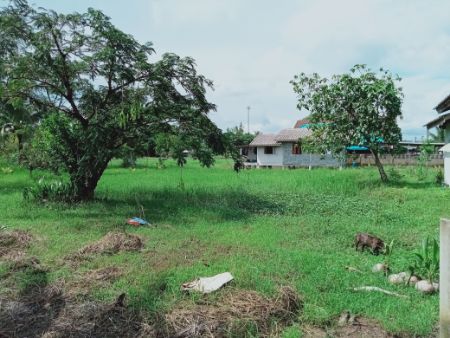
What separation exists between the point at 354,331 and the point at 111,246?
3.83 m

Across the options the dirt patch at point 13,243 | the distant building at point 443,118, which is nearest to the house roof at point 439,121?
the distant building at point 443,118

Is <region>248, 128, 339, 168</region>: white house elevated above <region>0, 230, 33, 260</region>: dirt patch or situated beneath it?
elevated above

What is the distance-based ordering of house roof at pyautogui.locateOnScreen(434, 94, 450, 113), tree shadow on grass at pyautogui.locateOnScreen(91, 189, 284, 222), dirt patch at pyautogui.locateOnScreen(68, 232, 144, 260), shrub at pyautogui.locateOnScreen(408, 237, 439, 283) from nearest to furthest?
shrub at pyautogui.locateOnScreen(408, 237, 439, 283)
dirt patch at pyautogui.locateOnScreen(68, 232, 144, 260)
tree shadow on grass at pyautogui.locateOnScreen(91, 189, 284, 222)
house roof at pyautogui.locateOnScreen(434, 94, 450, 113)

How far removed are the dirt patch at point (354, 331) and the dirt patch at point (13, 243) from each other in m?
4.47

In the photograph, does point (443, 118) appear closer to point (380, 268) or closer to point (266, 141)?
point (380, 268)

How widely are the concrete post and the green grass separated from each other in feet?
2.79

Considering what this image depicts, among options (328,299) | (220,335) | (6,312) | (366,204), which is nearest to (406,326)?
(328,299)

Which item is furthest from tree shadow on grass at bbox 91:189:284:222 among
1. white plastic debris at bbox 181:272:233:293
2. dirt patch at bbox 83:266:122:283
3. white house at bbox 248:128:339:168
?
white house at bbox 248:128:339:168

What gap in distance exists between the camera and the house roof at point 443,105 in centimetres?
1386

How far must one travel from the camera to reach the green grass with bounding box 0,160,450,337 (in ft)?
14.7

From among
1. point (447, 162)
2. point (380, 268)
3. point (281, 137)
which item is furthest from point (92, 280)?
point (281, 137)

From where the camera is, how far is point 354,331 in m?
3.83

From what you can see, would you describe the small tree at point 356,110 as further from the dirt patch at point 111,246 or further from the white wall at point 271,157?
the white wall at point 271,157

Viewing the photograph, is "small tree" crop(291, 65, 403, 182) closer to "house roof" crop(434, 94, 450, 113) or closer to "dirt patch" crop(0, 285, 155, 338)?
"house roof" crop(434, 94, 450, 113)
